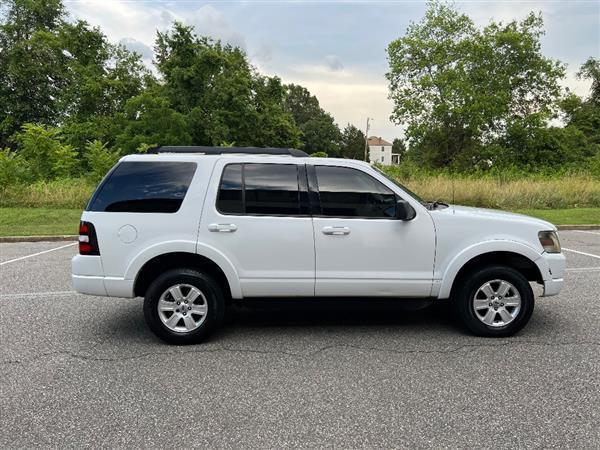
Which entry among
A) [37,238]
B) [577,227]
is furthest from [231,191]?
[577,227]

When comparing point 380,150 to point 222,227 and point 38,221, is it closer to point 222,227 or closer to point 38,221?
point 38,221

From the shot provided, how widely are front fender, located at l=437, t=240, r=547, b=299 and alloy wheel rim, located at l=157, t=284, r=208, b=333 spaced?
2318mm

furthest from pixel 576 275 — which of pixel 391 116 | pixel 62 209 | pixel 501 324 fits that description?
pixel 391 116

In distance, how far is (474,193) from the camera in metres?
18.1

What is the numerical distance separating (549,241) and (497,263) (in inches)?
21.6

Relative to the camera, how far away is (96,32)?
39625 millimetres

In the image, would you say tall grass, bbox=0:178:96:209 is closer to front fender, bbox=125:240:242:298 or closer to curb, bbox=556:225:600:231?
front fender, bbox=125:240:242:298

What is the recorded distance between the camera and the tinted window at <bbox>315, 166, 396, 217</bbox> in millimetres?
4598

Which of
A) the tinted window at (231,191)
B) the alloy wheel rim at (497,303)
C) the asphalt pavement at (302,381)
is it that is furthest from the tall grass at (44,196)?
the alloy wheel rim at (497,303)

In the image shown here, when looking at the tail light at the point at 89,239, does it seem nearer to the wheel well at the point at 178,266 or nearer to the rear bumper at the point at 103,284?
the rear bumper at the point at 103,284

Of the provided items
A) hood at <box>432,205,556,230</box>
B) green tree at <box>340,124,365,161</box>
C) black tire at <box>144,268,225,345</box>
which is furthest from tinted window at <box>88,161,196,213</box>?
green tree at <box>340,124,365,161</box>

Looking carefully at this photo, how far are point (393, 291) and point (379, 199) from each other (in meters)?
0.90

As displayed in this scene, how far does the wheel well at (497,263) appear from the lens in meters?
4.71

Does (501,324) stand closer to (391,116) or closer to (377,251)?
(377,251)
